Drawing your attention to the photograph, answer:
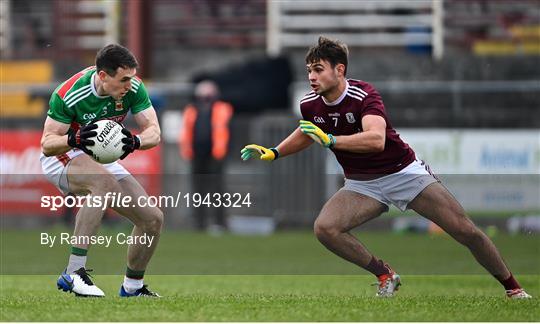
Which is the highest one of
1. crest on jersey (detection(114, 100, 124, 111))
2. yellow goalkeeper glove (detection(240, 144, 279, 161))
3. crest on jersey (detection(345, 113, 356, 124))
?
crest on jersey (detection(114, 100, 124, 111))

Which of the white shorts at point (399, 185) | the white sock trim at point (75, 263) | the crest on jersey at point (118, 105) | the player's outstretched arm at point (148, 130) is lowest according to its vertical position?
the white sock trim at point (75, 263)

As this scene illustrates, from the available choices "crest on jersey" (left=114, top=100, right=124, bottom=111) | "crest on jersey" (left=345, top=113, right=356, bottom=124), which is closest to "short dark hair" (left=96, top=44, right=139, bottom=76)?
"crest on jersey" (left=114, top=100, right=124, bottom=111)

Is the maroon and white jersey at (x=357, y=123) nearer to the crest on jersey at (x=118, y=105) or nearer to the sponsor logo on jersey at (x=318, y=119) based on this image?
the sponsor logo on jersey at (x=318, y=119)

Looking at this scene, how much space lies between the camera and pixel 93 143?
31.1 ft

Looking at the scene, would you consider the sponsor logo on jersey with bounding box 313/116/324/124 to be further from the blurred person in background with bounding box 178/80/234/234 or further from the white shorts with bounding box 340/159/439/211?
the blurred person in background with bounding box 178/80/234/234

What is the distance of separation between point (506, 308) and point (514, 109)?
12067mm

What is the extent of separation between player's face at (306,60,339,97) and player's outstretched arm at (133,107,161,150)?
121 cm

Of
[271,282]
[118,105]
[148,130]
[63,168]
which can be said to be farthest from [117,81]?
[271,282]

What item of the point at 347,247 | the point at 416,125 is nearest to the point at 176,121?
the point at 416,125

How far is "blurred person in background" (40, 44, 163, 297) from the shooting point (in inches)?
380

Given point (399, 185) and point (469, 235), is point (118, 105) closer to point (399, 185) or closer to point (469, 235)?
→ point (399, 185)

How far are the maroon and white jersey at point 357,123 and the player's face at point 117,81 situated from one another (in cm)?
134

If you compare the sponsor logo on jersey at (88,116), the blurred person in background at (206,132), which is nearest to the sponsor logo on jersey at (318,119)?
the sponsor logo on jersey at (88,116)

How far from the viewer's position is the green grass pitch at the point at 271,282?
868cm
